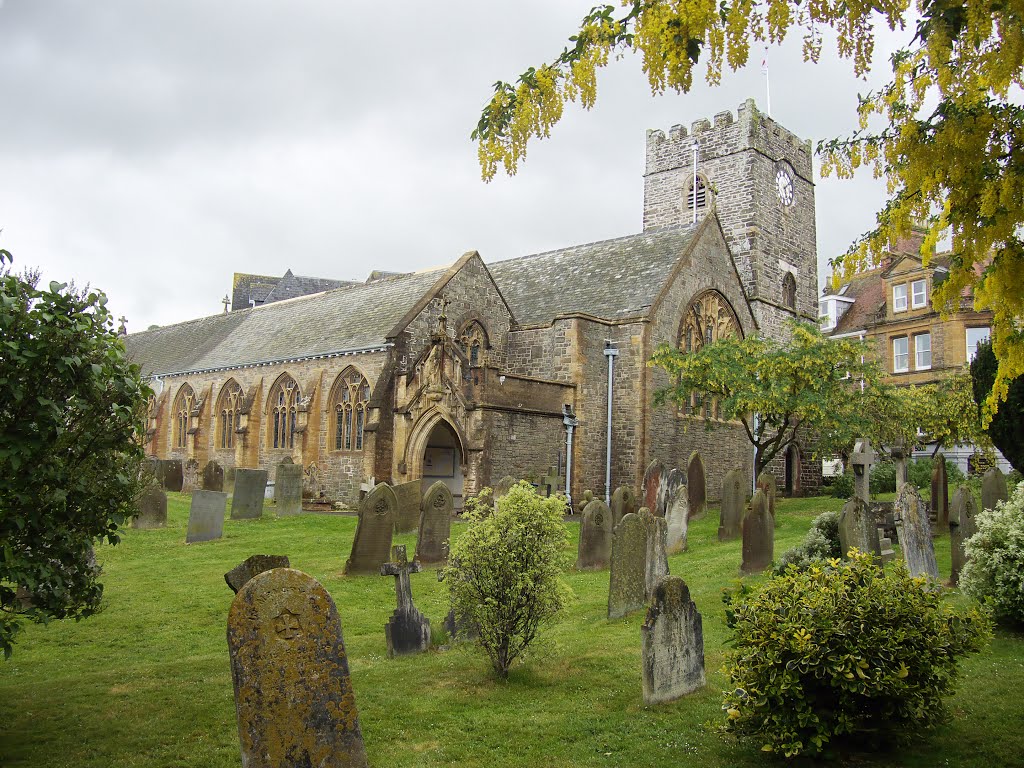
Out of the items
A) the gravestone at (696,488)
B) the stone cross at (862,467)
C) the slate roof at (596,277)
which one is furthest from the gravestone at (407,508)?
the slate roof at (596,277)

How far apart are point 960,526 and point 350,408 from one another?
19761 mm

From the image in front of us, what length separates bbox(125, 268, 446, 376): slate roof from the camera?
28.2m

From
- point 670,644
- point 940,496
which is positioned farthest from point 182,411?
point 670,644

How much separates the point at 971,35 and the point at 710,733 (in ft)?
16.9

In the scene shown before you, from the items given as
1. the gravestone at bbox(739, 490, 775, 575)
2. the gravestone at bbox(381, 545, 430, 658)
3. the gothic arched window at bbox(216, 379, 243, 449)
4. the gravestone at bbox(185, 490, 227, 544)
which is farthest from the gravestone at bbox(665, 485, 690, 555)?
→ the gothic arched window at bbox(216, 379, 243, 449)

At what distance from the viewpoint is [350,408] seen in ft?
89.2

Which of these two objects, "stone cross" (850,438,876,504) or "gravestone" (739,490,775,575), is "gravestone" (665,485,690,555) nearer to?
"gravestone" (739,490,775,575)

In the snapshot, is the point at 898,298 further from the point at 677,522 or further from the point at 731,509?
the point at 677,522

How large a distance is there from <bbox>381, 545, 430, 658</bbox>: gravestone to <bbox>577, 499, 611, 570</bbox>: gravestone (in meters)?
5.56

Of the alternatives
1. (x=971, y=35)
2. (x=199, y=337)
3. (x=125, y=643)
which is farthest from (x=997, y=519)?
(x=199, y=337)

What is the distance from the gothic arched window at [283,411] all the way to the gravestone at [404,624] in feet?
69.9

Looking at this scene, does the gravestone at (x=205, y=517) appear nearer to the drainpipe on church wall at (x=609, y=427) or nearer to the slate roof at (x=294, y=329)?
the slate roof at (x=294, y=329)

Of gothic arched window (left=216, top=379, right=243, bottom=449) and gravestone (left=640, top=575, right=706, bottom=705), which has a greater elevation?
gothic arched window (left=216, top=379, right=243, bottom=449)

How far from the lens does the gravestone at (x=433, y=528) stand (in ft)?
47.2
